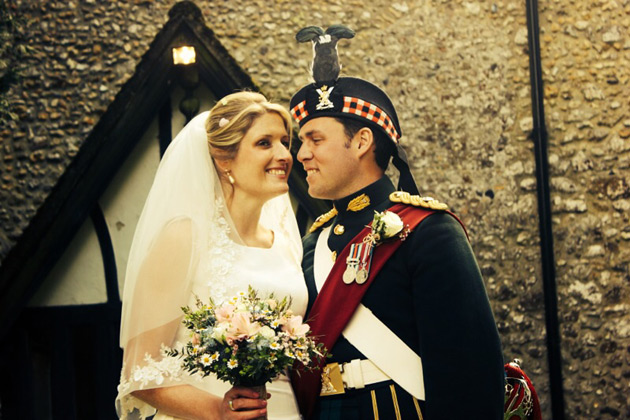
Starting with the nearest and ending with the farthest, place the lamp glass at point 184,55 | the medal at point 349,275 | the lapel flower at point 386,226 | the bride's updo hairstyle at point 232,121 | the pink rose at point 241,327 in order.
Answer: the pink rose at point 241,327 → the lapel flower at point 386,226 → the medal at point 349,275 → the bride's updo hairstyle at point 232,121 → the lamp glass at point 184,55

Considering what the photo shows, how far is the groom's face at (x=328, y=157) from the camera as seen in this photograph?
9.29ft

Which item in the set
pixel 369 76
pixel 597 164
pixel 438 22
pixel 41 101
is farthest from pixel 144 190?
pixel 597 164

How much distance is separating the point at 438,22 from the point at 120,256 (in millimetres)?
4003

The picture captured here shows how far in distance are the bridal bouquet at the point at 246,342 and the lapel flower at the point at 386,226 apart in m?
0.43

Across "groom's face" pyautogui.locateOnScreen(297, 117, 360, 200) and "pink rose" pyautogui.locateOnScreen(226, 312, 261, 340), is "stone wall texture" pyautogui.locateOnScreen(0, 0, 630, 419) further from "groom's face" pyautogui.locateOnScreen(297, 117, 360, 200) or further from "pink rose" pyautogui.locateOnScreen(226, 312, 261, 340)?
"pink rose" pyautogui.locateOnScreen(226, 312, 261, 340)

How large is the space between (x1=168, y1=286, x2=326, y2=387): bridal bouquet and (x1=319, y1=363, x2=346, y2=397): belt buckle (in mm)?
229

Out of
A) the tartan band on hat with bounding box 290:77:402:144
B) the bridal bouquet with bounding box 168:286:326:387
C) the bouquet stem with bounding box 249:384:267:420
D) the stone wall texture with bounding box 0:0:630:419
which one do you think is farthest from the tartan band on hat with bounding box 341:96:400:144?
the stone wall texture with bounding box 0:0:630:419

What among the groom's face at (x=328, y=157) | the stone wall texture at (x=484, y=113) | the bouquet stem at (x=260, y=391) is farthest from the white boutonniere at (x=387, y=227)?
the stone wall texture at (x=484, y=113)

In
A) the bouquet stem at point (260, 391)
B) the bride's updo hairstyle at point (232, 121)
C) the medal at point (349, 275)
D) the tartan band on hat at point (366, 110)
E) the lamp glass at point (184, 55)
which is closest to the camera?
the bouquet stem at point (260, 391)

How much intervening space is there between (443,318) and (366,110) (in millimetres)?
857

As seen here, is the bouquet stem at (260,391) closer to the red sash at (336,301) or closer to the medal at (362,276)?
the red sash at (336,301)

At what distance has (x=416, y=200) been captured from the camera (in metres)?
2.73

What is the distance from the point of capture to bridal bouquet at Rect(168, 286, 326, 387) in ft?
7.67

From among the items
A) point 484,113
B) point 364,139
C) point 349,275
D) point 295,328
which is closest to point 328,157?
point 364,139
